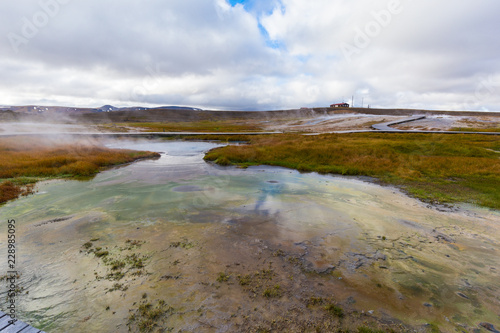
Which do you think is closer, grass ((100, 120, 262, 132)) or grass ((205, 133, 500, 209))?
grass ((205, 133, 500, 209))

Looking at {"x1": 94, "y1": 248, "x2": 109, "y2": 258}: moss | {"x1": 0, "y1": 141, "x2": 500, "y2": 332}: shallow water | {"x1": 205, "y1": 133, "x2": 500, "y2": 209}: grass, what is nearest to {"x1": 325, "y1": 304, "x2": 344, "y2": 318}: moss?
{"x1": 0, "y1": 141, "x2": 500, "y2": 332}: shallow water

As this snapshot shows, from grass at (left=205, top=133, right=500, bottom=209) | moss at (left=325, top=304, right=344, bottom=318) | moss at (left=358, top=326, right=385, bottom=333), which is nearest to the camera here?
moss at (left=358, top=326, right=385, bottom=333)

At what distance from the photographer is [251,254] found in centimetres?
795

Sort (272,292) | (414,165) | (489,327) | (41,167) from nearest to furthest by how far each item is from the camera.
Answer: (489,327)
(272,292)
(41,167)
(414,165)

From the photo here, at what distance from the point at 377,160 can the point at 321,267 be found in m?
19.8

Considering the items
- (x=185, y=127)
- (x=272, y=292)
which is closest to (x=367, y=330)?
(x=272, y=292)

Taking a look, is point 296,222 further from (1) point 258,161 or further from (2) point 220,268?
(1) point 258,161

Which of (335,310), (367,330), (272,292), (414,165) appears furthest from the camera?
(414,165)

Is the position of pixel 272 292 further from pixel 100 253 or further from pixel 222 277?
pixel 100 253

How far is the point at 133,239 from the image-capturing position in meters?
8.98

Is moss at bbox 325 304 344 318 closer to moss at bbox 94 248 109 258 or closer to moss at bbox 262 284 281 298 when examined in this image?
moss at bbox 262 284 281 298

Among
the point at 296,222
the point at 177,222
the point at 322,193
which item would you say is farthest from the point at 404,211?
the point at 177,222

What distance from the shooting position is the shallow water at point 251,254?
5.57 meters

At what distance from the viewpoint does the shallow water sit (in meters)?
5.57
